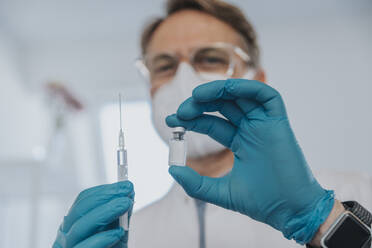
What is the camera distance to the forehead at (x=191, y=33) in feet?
4.05

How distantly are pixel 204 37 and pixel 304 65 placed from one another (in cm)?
182

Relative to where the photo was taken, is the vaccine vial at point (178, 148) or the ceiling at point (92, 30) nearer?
the vaccine vial at point (178, 148)

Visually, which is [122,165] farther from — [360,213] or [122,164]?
[360,213]

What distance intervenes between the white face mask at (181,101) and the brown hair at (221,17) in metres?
0.26

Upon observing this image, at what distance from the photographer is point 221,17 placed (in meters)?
1.31

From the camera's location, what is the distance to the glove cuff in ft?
2.40

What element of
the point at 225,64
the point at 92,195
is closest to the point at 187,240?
the point at 92,195

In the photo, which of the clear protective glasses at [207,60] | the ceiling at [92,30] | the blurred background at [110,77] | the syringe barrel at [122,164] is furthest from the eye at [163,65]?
the ceiling at [92,30]

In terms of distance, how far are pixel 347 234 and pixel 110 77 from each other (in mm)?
2728

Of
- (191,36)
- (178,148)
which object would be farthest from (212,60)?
(178,148)

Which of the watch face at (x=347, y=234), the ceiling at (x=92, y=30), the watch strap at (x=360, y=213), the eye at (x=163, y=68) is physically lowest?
the watch face at (x=347, y=234)

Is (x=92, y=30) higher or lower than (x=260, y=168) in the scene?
higher

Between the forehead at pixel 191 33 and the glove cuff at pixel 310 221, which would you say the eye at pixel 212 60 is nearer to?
the forehead at pixel 191 33

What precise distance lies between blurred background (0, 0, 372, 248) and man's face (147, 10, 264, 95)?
1065 millimetres
